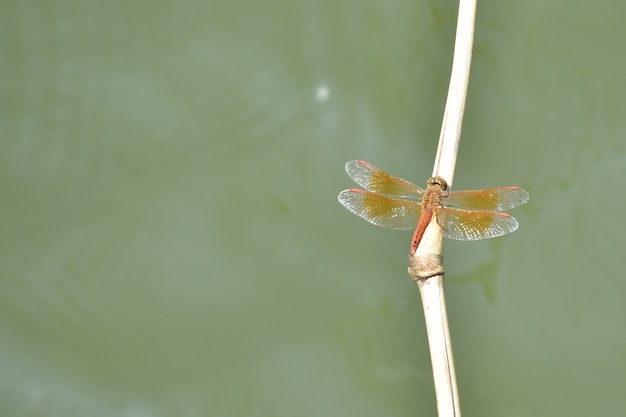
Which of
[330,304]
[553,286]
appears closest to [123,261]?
[330,304]

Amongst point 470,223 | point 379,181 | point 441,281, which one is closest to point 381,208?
point 379,181

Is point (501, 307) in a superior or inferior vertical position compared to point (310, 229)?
inferior

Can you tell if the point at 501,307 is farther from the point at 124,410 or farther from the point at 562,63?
the point at 124,410

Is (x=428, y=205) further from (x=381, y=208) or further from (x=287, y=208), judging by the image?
(x=287, y=208)

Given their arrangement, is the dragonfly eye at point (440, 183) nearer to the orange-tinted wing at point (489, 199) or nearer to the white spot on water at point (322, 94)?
the orange-tinted wing at point (489, 199)

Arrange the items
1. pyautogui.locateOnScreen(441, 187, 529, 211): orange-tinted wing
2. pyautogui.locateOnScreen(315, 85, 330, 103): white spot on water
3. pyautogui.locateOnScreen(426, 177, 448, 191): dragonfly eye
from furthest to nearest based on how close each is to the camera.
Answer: pyautogui.locateOnScreen(315, 85, 330, 103): white spot on water → pyautogui.locateOnScreen(441, 187, 529, 211): orange-tinted wing → pyautogui.locateOnScreen(426, 177, 448, 191): dragonfly eye

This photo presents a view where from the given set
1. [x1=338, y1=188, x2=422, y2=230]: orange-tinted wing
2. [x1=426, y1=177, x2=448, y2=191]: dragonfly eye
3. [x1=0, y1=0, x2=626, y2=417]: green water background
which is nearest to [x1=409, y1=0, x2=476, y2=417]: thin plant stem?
[x1=426, y1=177, x2=448, y2=191]: dragonfly eye

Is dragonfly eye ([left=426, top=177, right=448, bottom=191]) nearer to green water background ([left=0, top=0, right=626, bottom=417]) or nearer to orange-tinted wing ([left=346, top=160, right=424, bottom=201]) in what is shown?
orange-tinted wing ([left=346, top=160, right=424, bottom=201])

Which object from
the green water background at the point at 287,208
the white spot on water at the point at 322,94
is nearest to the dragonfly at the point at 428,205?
the green water background at the point at 287,208
